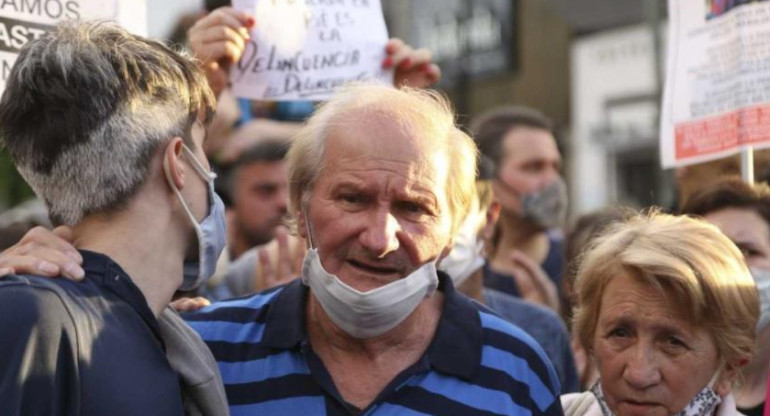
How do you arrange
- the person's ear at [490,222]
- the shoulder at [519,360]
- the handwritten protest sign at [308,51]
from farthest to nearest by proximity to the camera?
1. the person's ear at [490,222]
2. the handwritten protest sign at [308,51]
3. the shoulder at [519,360]

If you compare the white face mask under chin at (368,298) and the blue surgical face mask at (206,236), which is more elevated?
the blue surgical face mask at (206,236)

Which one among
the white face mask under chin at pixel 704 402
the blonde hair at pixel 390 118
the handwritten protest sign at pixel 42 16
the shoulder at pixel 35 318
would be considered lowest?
the white face mask under chin at pixel 704 402

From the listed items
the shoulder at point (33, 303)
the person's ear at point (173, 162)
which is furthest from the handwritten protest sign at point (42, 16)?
the shoulder at point (33, 303)

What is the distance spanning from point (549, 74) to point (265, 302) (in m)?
21.6

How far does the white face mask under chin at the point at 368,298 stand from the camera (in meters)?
2.98

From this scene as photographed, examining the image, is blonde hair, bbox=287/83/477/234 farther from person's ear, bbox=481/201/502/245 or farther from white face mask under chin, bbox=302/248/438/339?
person's ear, bbox=481/201/502/245

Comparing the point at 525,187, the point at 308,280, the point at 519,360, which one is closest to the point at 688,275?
the point at 519,360

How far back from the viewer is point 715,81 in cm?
455

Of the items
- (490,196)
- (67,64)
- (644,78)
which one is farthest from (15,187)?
(644,78)

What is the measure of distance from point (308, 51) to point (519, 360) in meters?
1.40

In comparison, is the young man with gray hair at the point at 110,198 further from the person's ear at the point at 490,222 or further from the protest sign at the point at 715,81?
the protest sign at the point at 715,81

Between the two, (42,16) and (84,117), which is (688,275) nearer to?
(84,117)

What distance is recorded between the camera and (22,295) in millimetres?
2404

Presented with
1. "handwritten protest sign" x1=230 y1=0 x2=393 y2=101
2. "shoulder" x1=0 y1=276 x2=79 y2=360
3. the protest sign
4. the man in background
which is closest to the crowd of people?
"shoulder" x1=0 y1=276 x2=79 y2=360
